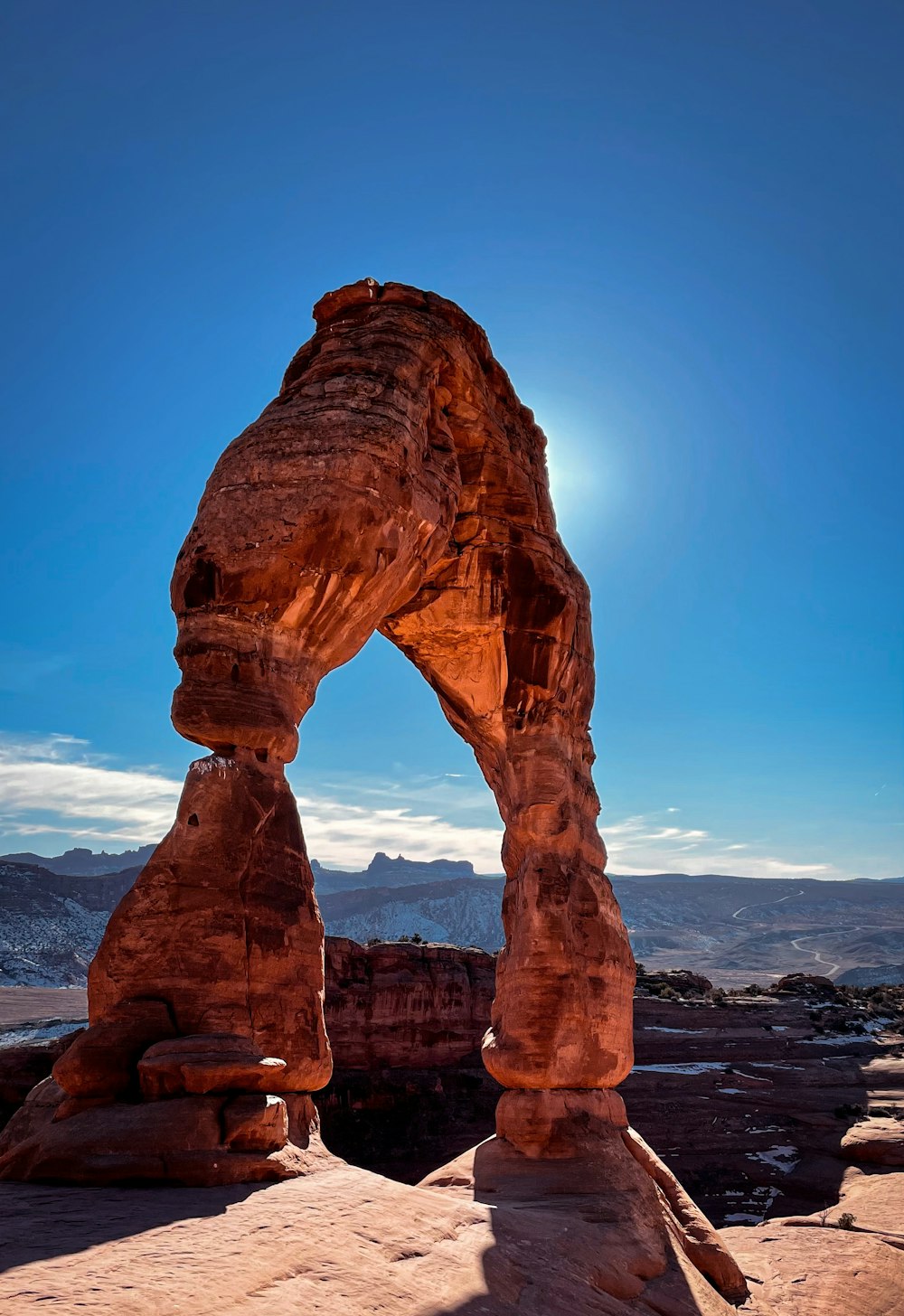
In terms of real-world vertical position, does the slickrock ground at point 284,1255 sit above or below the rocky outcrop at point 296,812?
below

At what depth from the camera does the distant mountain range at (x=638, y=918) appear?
7431cm

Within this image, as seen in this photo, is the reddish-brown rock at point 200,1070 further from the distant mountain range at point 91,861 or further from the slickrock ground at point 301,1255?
the distant mountain range at point 91,861

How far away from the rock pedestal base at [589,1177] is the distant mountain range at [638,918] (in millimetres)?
62253

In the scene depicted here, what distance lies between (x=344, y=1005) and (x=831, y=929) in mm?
110404

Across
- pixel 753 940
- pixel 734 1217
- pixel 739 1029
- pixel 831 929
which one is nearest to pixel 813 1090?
pixel 739 1029

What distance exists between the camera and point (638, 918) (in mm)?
137500

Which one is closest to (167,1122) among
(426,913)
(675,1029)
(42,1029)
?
(42,1029)

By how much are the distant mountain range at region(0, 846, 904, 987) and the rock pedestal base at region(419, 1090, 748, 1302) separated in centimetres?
6225

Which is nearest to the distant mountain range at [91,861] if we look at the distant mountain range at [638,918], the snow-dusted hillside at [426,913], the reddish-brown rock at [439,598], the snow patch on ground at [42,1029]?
Answer: the distant mountain range at [638,918]

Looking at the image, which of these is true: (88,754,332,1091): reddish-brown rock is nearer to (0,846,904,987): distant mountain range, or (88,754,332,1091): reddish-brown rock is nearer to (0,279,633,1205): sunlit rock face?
(0,279,633,1205): sunlit rock face

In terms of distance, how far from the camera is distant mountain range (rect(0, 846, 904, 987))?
74312 millimetres

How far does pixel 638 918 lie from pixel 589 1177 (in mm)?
136273

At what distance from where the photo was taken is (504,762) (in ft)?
35.5

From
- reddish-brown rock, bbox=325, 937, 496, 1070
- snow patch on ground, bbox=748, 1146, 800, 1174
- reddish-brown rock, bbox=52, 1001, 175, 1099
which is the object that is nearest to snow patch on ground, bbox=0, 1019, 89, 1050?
reddish-brown rock, bbox=325, 937, 496, 1070
